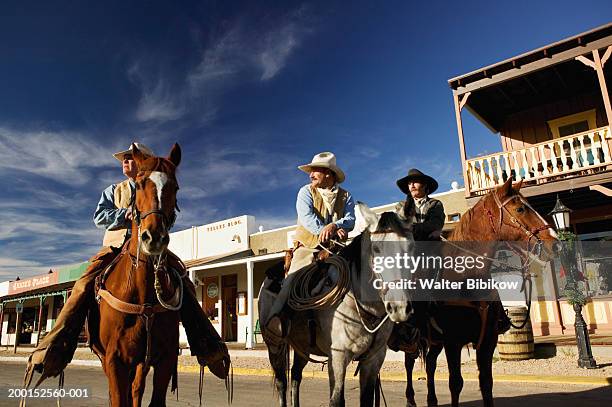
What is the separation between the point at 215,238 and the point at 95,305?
802 inches

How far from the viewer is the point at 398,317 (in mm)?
3002

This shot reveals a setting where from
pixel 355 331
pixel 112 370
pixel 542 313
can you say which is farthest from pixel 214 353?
pixel 542 313

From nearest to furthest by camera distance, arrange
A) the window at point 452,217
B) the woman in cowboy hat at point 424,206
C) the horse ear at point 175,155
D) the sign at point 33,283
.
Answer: the horse ear at point 175,155 → the woman in cowboy hat at point 424,206 → the window at point 452,217 → the sign at point 33,283

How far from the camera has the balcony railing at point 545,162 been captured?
11.3 meters

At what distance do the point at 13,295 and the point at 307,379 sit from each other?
27704mm

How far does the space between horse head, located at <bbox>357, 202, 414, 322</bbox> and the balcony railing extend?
386 inches

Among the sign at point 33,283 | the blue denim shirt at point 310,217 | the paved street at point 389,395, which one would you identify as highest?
the sign at point 33,283

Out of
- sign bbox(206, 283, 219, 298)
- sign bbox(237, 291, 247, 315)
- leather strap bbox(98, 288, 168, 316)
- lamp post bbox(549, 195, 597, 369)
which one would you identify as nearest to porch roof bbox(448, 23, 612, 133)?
lamp post bbox(549, 195, 597, 369)

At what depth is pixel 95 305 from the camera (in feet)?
11.4

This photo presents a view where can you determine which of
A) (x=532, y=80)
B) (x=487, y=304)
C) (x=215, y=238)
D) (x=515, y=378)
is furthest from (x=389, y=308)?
(x=215, y=238)

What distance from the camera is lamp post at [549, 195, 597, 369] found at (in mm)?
8422

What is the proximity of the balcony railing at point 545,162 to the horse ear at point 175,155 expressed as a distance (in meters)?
10.8

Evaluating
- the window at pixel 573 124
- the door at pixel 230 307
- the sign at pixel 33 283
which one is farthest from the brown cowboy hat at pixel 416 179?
the sign at pixel 33 283

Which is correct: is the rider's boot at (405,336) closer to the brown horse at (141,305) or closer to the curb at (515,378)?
the brown horse at (141,305)
